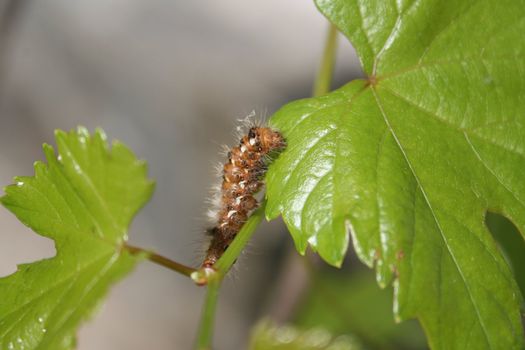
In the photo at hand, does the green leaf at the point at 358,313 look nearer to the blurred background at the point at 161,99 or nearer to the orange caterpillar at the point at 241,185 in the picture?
the blurred background at the point at 161,99

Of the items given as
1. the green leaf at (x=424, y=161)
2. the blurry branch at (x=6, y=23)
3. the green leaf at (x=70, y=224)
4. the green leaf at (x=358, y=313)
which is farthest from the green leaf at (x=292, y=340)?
the blurry branch at (x=6, y=23)

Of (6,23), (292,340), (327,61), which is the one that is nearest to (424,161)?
(327,61)

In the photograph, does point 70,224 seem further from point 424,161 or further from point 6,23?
point 6,23

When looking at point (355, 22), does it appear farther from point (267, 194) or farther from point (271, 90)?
point (271, 90)

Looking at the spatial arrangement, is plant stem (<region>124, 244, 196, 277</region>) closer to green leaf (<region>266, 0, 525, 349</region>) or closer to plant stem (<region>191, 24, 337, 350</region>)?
plant stem (<region>191, 24, 337, 350</region>)

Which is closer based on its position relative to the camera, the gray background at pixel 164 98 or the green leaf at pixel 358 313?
the green leaf at pixel 358 313

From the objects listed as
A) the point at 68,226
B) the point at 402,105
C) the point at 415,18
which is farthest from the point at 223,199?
the point at 415,18

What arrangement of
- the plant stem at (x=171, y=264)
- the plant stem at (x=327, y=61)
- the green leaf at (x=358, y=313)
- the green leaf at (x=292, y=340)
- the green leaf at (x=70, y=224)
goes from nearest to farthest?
the plant stem at (x=171, y=264) → the green leaf at (x=70, y=224) → the plant stem at (x=327, y=61) → the green leaf at (x=292, y=340) → the green leaf at (x=358, y=313)
